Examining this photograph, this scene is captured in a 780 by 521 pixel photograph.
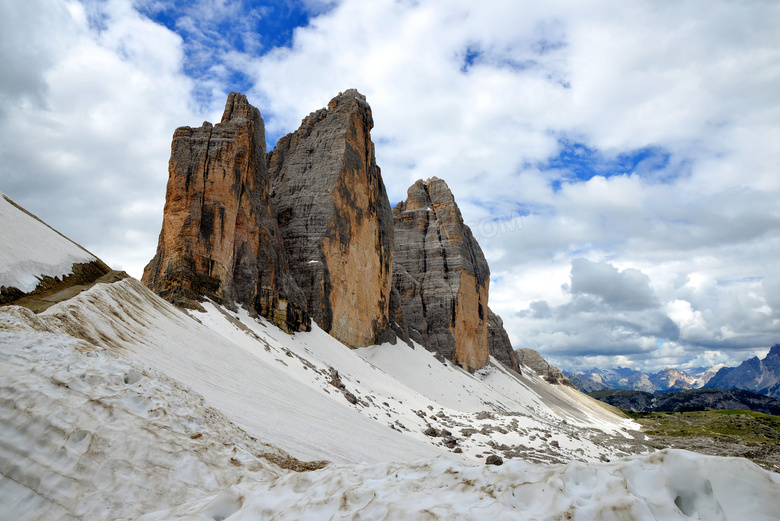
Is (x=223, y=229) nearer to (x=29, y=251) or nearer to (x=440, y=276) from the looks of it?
(x=29, y=251)

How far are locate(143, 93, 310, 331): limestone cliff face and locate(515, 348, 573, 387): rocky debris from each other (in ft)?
264

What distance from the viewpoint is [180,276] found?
88.3 ft

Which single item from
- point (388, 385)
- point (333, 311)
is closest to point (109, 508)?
point (388, 385)

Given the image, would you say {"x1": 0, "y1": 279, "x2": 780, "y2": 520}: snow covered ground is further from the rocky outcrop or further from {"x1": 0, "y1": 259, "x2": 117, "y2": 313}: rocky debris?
the rocky outcrop

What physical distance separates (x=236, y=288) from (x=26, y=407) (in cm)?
2788

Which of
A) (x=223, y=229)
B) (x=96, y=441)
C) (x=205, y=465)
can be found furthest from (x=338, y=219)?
(x=96, y=441)

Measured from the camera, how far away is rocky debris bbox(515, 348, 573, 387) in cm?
10144

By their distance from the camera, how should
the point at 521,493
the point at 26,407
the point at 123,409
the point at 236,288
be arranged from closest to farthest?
the point at 521,493 < the point at 26,407 < the point at 123,409 < the point at 236,288

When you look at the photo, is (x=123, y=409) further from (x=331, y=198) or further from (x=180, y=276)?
(x=331, y=198)

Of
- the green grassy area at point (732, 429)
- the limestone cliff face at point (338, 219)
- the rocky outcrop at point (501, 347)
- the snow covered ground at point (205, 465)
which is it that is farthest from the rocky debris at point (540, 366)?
the snow covered ground at point (205, 465)

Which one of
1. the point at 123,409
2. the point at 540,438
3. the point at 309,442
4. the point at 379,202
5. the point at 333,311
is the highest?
the point at 379,202

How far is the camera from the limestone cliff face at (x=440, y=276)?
219 feet

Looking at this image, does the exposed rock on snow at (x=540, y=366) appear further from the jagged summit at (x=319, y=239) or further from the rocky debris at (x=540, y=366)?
the jagged summit at (x=319, y=239)

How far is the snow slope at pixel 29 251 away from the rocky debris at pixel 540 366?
9762cm
